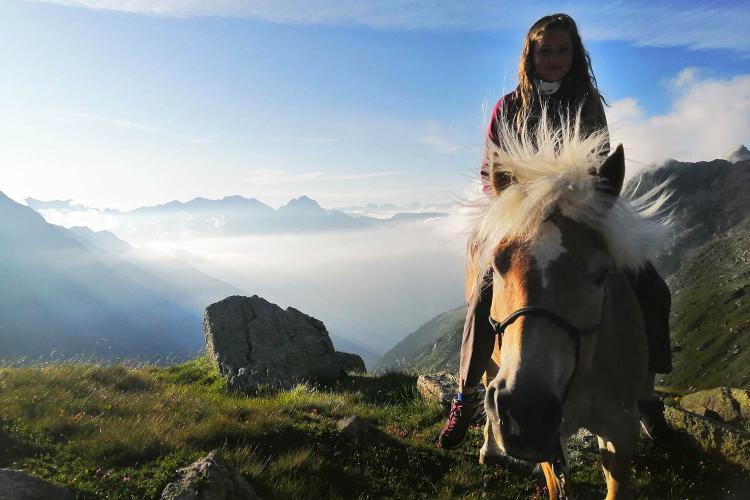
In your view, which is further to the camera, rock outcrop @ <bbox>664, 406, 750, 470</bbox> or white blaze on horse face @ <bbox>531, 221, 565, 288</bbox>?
rock outcrop @ <bbox>664, 406, 750, 470</bbox>

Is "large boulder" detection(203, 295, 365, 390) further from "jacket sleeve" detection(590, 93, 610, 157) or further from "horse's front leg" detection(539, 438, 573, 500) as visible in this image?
"jacket sleeve" detection(590, 93, 610, 157)

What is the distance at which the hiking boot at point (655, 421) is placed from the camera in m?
5.06

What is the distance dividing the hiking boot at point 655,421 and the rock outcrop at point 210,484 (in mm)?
4213

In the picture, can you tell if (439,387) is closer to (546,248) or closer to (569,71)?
(569,71)

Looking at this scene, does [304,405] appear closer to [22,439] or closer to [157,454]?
[157,454]

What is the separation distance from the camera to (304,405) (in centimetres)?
866

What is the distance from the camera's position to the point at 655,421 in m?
5.86

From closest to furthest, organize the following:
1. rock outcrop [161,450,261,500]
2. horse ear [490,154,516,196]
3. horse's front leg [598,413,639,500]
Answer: horse ear [490,154,516,196] < horse's front leg [598,413,639,500] < rock outcrop [161,450,261,500]

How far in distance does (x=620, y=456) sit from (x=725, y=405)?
17.7 feet

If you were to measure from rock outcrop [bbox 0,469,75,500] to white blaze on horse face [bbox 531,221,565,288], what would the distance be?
473cm

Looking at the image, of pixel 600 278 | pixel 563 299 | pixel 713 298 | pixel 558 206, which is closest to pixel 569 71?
pixel 558 206

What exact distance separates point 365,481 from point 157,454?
2504 mm

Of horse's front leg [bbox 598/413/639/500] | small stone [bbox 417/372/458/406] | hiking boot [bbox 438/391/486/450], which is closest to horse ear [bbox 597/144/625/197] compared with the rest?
horse's front leg [bbox 598/413/639/500]

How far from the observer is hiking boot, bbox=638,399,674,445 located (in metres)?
5.06
